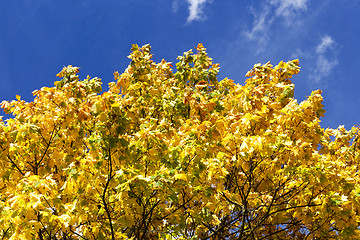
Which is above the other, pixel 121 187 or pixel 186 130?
pixel 186 130

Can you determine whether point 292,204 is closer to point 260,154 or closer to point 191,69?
point 260,154

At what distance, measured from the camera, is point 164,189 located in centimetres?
606

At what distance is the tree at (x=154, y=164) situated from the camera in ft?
19.7

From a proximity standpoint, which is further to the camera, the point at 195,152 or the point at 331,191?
the point at 331,191

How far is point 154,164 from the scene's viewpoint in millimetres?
7293

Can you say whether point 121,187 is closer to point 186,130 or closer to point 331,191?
point 186,130

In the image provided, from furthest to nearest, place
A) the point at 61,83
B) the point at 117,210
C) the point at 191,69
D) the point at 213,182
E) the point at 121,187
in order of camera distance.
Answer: the point at 191,69, the point at 61,83, the point at 117,210, the point at 213,182, the point at 121,187

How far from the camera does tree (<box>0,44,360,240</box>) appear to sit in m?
6.00

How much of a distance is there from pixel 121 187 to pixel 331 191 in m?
4.51

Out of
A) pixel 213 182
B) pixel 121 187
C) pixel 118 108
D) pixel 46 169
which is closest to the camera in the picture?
pixel 121 187

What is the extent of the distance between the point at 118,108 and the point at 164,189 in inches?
69.2

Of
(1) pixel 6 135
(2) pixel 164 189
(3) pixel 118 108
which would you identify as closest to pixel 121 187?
(2) pixel 164 189

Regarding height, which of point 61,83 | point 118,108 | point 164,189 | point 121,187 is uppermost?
point 61,83

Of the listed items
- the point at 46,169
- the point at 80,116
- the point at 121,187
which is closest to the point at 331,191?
the point at 121,187
